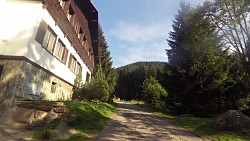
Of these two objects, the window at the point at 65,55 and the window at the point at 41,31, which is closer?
the window at the point at 41,31

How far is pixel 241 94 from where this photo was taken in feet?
76.3

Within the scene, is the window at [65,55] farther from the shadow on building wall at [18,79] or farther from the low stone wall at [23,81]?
the shadow on building wall at [18,79]

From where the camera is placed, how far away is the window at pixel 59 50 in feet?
49.5

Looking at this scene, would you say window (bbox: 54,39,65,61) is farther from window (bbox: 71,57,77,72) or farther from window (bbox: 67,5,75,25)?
window (bbox: 71,57,77,72)

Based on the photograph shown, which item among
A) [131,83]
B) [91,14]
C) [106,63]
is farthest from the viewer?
[131,83]

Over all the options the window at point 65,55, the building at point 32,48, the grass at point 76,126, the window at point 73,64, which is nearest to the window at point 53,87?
the building at point 32,48

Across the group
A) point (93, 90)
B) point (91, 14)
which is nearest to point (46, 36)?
point (93, 90)

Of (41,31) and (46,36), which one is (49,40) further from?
(41,31)

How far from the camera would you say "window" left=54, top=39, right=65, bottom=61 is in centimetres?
1510

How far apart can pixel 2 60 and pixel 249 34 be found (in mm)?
17000

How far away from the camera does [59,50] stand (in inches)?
617

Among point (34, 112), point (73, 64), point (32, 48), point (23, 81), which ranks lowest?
point (34, 112)

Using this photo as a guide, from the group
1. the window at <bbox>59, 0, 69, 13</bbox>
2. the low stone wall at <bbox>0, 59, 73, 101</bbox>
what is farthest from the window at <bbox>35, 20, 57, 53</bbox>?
the window at <bbox>59, 0, 69, 13</bbox>

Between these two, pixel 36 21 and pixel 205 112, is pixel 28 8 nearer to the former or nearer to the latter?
pixel 36 21
